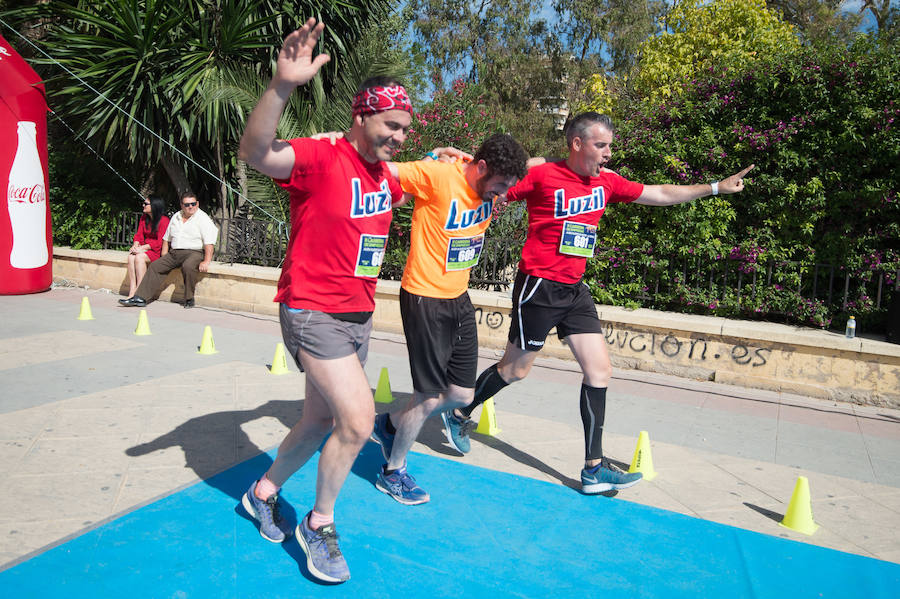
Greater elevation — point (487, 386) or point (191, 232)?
point (191, 232)

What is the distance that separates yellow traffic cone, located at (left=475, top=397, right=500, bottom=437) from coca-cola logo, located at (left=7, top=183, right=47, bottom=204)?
8073 mm

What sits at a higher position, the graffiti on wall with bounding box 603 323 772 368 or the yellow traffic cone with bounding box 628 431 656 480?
the graffiti on wall with bounding box 603 323 772 368

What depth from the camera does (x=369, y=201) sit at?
2.92 m

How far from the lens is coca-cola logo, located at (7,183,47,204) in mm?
9477

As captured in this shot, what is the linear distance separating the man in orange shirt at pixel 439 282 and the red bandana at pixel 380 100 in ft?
2.18

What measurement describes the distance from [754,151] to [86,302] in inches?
324

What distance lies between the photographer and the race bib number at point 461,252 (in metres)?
3.66

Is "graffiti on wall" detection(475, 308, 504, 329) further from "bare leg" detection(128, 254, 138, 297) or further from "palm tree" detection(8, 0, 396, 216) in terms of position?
"bare leg" detection(128, 254, 138, 297)

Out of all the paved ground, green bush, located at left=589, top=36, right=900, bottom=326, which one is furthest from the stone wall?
green bush, located at left=589, top=36, right=900, bottom=326

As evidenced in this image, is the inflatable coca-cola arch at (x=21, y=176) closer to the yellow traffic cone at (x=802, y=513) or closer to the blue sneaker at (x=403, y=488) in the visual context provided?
the blue sneaker at (x=403, y=488)

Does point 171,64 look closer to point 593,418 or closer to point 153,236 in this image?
point 153,236

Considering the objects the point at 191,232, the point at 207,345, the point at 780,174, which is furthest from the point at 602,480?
the point at 191,232

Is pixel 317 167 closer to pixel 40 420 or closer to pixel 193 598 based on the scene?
pixel 193 598

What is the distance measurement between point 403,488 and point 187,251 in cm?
752
